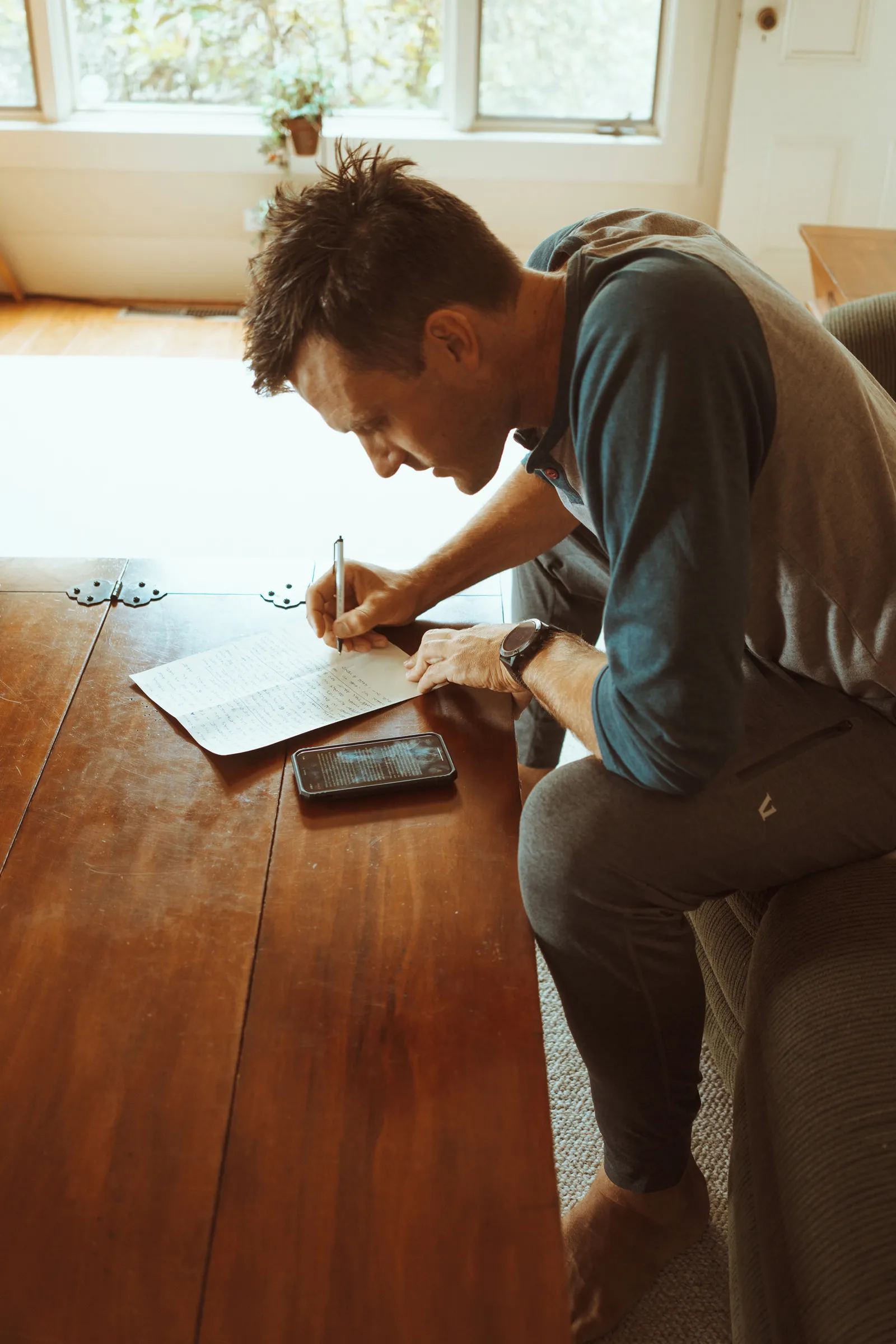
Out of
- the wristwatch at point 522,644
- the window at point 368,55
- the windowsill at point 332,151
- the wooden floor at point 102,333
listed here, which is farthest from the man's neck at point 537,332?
the window at point 368,55

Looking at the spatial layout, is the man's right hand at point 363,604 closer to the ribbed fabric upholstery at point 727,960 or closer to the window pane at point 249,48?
the ribbed fabric upholstery at point 727,960

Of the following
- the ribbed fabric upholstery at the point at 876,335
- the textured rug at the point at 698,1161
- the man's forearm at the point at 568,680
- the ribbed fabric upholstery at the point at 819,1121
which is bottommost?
the textured rug at the point at 698,1161

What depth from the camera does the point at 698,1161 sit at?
1307 mm

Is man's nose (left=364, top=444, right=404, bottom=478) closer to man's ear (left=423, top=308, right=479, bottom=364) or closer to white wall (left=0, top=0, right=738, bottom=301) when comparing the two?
man's ear (left=423, top=308, right=479, bottom=364)

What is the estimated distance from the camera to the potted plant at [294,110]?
12.3 ft

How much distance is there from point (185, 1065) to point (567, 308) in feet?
2.29

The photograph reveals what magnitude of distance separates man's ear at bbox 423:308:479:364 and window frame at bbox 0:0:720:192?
10.3 ft

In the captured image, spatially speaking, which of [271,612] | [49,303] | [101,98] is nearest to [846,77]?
[101,98]

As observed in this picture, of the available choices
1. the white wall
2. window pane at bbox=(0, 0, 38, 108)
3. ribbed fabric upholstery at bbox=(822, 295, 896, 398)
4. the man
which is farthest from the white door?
the man

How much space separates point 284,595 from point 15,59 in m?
3.42

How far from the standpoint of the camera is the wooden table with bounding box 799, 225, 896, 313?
7.48ft

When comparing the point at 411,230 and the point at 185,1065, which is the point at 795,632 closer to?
the point at 411,230

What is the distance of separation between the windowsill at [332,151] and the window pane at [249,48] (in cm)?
18

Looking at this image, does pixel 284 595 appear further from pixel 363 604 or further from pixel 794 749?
pixel 794 749
